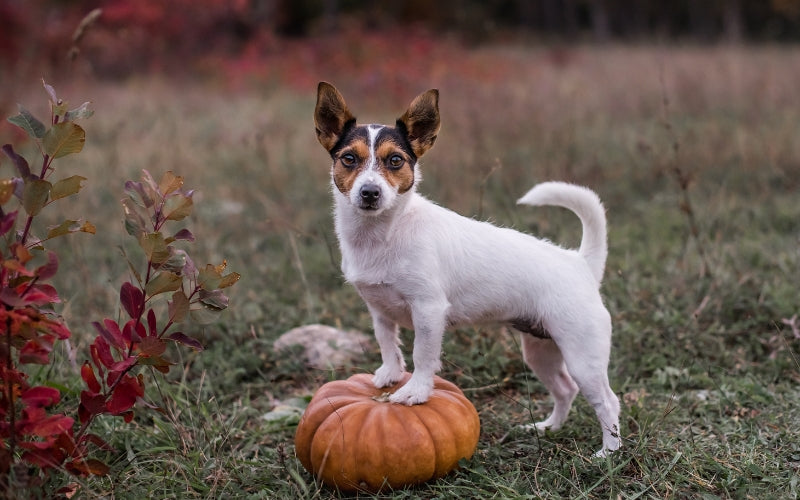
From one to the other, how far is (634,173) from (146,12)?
14.9 m

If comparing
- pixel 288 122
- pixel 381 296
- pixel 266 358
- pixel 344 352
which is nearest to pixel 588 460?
pixel 381 296

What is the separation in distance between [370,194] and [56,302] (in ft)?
3.60

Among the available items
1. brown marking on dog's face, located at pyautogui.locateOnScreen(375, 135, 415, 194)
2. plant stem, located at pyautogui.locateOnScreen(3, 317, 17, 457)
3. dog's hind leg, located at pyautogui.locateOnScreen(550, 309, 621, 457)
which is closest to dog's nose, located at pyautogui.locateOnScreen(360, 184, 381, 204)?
brown marking on dog's face, located at pyautogui.locateOnScreen(375, 135, 415, 194)

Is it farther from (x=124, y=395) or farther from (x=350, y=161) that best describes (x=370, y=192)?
(x=124, y=395)

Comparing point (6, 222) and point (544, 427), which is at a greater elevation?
point (6, 222)

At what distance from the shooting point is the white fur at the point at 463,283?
294cm

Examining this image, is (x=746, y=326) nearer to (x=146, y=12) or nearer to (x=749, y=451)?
(x=749, y=451)

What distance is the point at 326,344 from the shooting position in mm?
4242

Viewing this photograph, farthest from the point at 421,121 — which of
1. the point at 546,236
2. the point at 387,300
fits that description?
the point at 546,236

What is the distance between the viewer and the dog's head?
2785 mm

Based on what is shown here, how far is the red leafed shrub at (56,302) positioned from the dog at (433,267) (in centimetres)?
60

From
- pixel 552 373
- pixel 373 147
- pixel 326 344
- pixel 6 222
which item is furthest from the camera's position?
pixel 326 344

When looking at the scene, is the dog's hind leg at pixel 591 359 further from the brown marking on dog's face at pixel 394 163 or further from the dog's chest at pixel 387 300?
the brown marking on dog's face at pixel 394 163

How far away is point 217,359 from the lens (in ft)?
13.9
